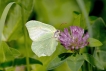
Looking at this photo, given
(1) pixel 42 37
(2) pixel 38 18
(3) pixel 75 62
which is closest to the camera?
(3) pixel 75 62

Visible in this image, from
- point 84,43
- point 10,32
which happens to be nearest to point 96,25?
point 84,43

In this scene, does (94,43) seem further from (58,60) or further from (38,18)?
(38,18)

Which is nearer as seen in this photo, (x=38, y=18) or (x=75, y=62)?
(x=75, y=62)

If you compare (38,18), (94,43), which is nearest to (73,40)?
(94,43)

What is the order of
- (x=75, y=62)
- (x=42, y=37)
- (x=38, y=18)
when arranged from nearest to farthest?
(x=75, y=62), (x=42, y=37), (x=38, y=18)

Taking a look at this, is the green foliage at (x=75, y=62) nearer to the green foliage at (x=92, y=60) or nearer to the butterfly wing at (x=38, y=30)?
the green foliage at (x=92, y=60)

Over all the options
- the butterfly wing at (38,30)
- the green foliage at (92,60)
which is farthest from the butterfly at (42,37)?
the green foliage at (92,60)

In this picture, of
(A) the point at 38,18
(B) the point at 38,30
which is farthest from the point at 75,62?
(A) the point at 38,18
